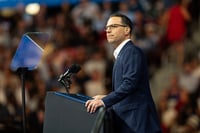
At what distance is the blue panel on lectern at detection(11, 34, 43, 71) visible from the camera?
7.52 meters

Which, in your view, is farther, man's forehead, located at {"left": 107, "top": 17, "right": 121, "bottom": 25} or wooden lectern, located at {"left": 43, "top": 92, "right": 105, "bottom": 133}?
man's forehead, located at {"left": 107, "top": 17, "right": 121, "bottom": 25}

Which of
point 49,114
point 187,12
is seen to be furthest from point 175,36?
point 49,114

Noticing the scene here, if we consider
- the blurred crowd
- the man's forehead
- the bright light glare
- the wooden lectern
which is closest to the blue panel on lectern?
the wooden lectern

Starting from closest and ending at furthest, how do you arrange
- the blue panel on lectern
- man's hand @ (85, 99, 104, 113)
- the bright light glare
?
man's hand @ (85, 99, 104, 113) → the blue panel on lectern → the bright light glare

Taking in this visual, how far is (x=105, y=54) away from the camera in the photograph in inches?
527

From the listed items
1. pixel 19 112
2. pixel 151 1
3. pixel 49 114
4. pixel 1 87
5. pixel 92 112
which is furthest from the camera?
pixel 151 1

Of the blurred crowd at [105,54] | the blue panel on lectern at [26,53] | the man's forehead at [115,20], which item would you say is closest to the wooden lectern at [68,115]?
the blue panel on lectern at [26,53]

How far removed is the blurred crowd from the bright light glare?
244 mm

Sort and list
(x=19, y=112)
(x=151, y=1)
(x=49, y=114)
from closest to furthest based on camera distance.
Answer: (x=49, y=114)
(x=19, y=112)
(x=151, y=1)

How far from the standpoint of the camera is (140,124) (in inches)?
274

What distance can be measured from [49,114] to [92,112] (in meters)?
0.67

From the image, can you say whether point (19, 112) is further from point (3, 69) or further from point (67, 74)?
point (67, 74)

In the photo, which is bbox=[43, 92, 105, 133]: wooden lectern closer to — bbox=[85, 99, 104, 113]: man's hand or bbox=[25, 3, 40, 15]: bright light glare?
bbox=[85, 99, 104, 113]: man's hand

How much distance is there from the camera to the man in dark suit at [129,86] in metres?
6.89
